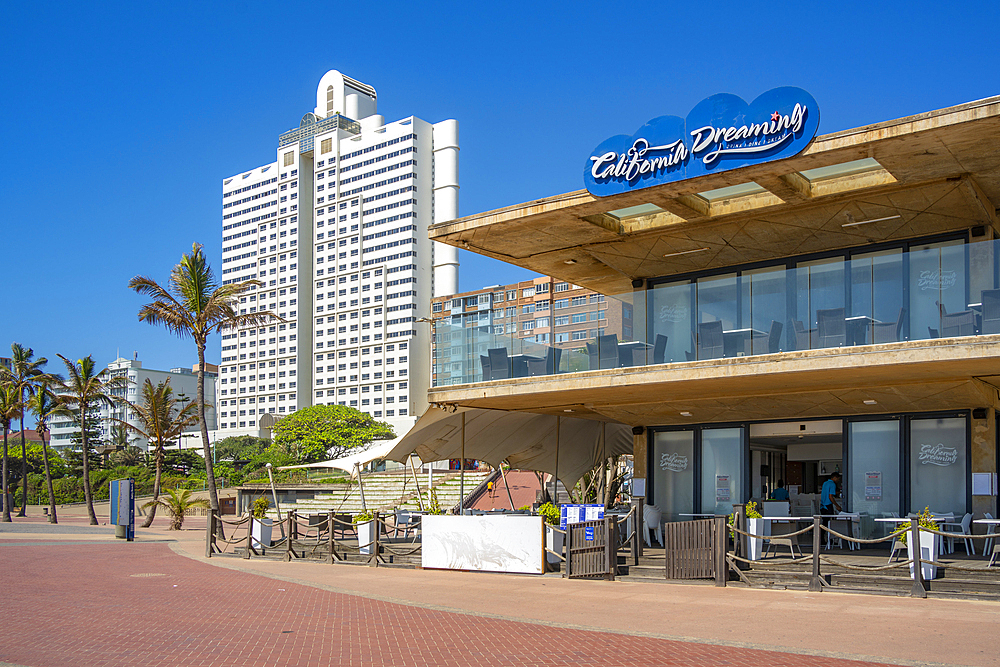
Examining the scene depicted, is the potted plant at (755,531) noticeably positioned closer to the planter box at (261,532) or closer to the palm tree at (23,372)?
the planter box at (261,532)

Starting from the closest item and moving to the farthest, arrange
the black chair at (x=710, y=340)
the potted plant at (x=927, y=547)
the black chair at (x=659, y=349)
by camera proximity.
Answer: the potted plant at (x=927, y=547)
the black chair at (x=710, y=340)
the black chair at (x=659, y=349)

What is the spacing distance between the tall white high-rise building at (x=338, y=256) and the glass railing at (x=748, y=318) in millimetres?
121115

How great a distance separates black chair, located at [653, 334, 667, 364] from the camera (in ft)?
53.9

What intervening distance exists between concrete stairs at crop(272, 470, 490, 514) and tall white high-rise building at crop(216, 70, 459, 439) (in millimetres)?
83465

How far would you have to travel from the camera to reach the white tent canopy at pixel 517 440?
21344mm

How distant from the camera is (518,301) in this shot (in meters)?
19.8

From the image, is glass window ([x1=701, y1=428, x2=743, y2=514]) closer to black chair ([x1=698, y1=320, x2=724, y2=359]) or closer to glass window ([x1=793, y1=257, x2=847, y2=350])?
black chair ([x1=698, y1=320, x2=724, y2=359])

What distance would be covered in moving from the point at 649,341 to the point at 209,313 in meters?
19.7

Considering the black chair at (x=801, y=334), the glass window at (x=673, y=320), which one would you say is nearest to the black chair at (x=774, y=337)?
the black chair at (x=801, y=334)

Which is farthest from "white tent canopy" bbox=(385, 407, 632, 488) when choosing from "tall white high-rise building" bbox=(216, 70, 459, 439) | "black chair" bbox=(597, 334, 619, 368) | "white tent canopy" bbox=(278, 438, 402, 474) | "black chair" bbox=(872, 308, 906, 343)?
"tall white high-rise building" bbox=(216, 70, 459, 439)

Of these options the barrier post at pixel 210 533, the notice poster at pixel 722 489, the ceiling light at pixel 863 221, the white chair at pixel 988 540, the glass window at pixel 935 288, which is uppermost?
the ceiling light at pixel 863 221

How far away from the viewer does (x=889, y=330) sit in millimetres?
14117

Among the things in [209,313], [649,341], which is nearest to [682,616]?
[649,341]

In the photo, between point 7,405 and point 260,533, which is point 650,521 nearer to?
point 260,533
